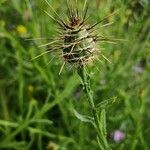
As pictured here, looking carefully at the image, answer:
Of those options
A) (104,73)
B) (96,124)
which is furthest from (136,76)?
(96,124)

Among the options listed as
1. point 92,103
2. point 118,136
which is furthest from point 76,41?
point 118,136

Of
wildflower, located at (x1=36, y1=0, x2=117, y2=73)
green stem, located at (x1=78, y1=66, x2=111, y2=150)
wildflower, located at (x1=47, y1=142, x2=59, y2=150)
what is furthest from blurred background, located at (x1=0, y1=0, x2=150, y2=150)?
wildflower, located at (x1=36, y1=0, x2=117, y2=73)

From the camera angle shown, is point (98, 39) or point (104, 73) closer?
point (98, 39)

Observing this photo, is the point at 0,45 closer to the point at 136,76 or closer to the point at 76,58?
the point at 136,76

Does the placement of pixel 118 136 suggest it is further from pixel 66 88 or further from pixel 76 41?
pixel 76 41

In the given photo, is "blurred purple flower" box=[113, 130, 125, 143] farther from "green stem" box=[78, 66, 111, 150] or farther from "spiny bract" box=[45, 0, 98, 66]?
"spiny bract" box=[45, 0, 98, 66]

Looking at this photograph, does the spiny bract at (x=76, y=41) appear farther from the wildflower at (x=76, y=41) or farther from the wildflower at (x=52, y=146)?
the wildflower at (x=52, y=146)

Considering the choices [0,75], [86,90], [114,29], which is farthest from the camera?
[0,75]
